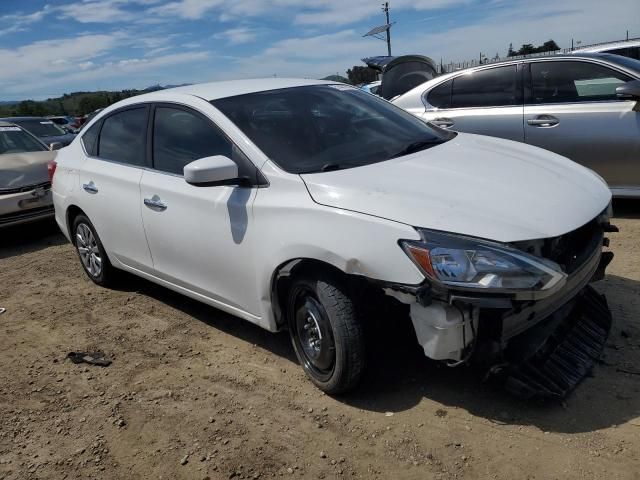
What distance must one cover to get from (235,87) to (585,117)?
3597mm

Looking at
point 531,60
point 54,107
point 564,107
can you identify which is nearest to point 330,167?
point 564,107

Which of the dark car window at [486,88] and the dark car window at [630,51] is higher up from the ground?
the dark car window at [630,51]

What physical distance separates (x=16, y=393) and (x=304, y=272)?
6.65 feet

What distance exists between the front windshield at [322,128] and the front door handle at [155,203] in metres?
0.75

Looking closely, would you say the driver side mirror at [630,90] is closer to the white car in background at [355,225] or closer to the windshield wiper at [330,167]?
the white car in background at [355,225]

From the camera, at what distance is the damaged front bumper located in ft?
8.17

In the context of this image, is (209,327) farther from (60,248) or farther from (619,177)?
(619,177)

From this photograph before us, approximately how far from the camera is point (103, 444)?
9.70 feet

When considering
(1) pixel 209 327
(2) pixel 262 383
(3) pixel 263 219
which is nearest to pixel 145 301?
(1) pixel 209 327

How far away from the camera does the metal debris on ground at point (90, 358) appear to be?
384cm

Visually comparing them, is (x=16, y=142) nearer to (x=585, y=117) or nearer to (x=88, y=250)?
(x=88, y=250)

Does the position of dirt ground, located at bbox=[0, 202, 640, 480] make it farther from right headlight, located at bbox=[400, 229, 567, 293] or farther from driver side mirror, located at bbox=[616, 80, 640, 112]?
driver side mirror, located at bbox=[616, 80, 640, 112]

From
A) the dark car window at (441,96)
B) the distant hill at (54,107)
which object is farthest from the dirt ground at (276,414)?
the distant hill at (54,107)

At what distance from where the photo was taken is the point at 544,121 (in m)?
5.82
